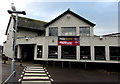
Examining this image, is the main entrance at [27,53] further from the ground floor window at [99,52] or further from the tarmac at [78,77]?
the ground floor window at [99,52]

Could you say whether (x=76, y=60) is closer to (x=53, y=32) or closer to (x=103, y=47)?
(x=103, y=47)

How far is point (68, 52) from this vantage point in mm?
→ 14945

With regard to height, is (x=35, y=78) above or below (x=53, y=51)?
below

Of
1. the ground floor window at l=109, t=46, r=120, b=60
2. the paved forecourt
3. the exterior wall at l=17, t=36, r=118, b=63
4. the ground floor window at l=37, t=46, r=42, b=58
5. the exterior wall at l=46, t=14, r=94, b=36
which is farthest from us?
the exterior wall at l=46, t=14, r=94, b=36

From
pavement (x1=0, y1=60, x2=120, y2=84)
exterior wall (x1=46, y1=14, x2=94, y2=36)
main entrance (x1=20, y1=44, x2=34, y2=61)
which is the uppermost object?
exterior wall (x1=46, y1=14, x2=94, y2=36)

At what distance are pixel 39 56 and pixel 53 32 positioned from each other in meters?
4.64

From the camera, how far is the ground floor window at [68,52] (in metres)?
14.7

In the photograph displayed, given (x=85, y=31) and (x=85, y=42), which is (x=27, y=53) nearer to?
(x=85, y=42)

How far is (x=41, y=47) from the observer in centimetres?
1592

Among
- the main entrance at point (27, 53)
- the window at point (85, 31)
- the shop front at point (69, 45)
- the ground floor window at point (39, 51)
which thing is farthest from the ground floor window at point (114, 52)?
the main entrance at point (27, 53)

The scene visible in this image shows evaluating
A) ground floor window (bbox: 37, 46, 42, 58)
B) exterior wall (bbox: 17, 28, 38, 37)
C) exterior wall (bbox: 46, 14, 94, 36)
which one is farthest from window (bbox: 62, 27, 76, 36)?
exterior wall (bbox: 17, 28, 38, 37)

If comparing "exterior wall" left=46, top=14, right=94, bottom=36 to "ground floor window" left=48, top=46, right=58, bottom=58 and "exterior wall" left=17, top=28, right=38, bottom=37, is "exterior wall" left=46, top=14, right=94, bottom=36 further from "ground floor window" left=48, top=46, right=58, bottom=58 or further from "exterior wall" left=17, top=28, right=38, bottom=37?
"exterior wall" left=17, top=28, right=38, bottom=37

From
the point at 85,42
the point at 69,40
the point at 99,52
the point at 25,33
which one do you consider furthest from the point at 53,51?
the point at 25,33

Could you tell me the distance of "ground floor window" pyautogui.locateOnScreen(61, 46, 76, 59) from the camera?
14719mm
